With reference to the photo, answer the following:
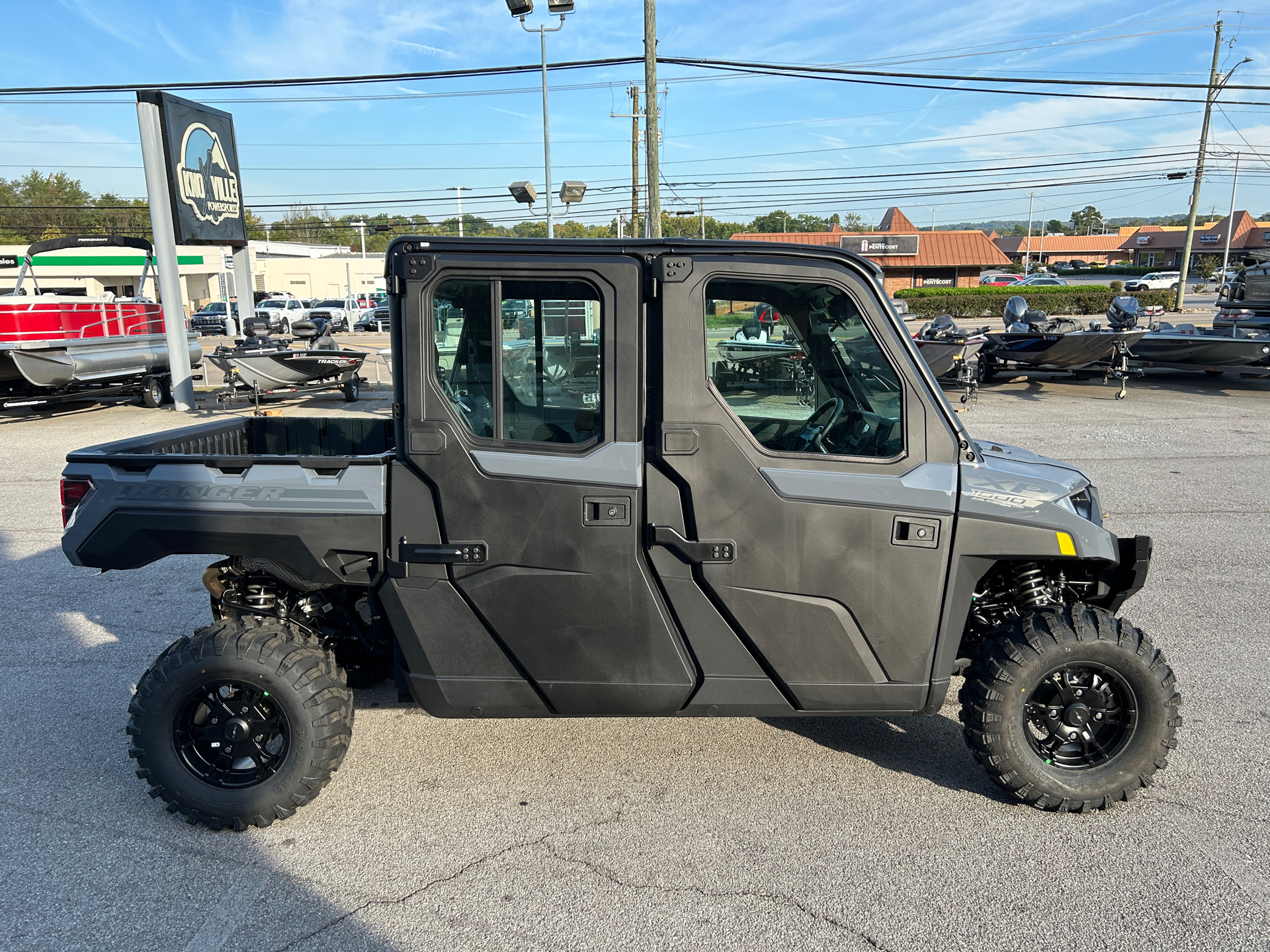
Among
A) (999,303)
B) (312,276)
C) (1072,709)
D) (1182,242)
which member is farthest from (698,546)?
(1182,242)

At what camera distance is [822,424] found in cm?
318

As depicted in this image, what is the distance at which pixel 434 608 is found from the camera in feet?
10.3

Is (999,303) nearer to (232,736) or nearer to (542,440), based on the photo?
(542,440)

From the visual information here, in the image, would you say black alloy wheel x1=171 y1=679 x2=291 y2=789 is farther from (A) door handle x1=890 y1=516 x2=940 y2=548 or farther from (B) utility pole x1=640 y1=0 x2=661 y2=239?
(B) utility pole x1=640 y1=0 x2=661 y2=239

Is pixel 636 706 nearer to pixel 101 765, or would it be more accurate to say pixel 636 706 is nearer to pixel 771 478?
pixel 771 478

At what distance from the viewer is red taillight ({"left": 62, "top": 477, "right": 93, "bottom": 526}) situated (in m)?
3.30

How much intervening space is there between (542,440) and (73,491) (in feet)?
6.23

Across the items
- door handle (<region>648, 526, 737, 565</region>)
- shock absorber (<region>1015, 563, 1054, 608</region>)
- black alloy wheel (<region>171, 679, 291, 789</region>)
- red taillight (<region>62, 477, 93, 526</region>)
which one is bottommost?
black alloy wheel (<region>171, 679, 291, 789</region>)

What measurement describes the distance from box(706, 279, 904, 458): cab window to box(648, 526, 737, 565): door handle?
15.6 inches

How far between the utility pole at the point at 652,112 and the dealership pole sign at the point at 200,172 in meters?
9.13

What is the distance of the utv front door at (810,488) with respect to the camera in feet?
9.76

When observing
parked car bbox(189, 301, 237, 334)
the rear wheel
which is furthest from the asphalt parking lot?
parked car bbox(189, 301, 237, 334)

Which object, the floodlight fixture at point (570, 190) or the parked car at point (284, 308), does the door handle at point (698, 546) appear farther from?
the parked car at point (284, 308)

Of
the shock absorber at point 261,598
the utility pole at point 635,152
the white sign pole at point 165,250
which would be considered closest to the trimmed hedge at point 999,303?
the utility pole at point 635,152
